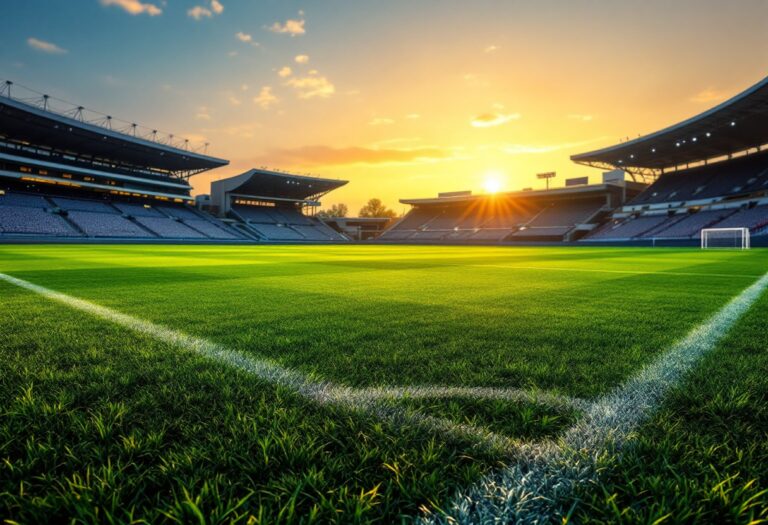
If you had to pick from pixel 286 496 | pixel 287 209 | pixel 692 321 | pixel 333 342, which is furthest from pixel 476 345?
pixel 287 209

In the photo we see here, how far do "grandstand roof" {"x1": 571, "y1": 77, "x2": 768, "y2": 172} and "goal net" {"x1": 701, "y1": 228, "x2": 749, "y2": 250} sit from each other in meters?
10.1

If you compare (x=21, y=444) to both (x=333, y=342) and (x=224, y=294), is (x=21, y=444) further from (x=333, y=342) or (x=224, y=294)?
(x=224, y=294)

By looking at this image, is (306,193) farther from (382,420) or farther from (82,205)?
(382,420)

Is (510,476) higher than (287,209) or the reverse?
the reverse

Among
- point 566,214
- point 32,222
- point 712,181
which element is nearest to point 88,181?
point 32,222

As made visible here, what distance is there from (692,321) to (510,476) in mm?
3733

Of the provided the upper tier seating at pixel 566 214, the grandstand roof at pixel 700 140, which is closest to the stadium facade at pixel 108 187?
the upper tier seating at pixel 566 214

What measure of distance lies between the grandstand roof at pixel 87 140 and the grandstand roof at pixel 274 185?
3.77 meters

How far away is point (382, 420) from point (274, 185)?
68.6 metres

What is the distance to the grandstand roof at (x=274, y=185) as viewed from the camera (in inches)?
2457

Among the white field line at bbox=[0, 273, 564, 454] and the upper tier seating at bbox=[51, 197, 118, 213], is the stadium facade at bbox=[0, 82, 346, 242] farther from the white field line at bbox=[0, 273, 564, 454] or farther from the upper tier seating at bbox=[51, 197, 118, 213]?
the white field line at bbox=[0, 273, 564, 454]

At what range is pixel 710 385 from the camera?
2.19 m

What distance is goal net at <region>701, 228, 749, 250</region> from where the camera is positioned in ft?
98.6

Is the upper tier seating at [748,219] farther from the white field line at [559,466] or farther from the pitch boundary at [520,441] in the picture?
the white field line at [559,466]
